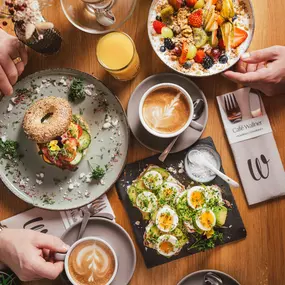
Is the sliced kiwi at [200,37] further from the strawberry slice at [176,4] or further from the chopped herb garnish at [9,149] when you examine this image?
the chopped herb garnish at [9,149]

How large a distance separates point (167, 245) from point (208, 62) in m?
0.74

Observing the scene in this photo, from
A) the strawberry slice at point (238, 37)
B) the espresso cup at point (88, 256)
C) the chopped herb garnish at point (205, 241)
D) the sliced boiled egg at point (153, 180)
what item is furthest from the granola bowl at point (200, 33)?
the espresso cup at point (88, 256)

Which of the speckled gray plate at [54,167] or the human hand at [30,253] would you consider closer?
the human hand at [30,253]

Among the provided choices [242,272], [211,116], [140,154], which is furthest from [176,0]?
[242,272]

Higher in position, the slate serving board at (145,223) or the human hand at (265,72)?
the human hand at (265,72)

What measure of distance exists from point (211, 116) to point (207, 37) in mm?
314

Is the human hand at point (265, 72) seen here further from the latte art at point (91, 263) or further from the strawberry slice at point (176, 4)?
the latte art at point (91, 263)

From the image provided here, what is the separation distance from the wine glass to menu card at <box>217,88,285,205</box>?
51 centimetres

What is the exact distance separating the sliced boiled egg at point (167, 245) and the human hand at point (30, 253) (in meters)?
0.37

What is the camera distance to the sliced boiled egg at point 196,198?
1.74 meters

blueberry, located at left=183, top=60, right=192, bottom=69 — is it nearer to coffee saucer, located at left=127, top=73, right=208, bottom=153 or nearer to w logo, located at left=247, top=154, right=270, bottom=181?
coffee saucer, located at left=127, top=73, right=208, bottom=153

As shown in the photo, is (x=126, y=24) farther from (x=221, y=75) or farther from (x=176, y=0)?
(x=221, y=75)

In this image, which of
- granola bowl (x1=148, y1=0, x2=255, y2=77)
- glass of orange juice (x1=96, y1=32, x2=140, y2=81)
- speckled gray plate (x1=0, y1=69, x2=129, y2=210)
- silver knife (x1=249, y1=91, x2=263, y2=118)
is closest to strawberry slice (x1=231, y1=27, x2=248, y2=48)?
granola bowl (x1=148, y1=0, x2=255, y2=77)

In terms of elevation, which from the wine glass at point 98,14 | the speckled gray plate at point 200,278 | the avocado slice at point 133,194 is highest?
the wine glass at point 98,14
